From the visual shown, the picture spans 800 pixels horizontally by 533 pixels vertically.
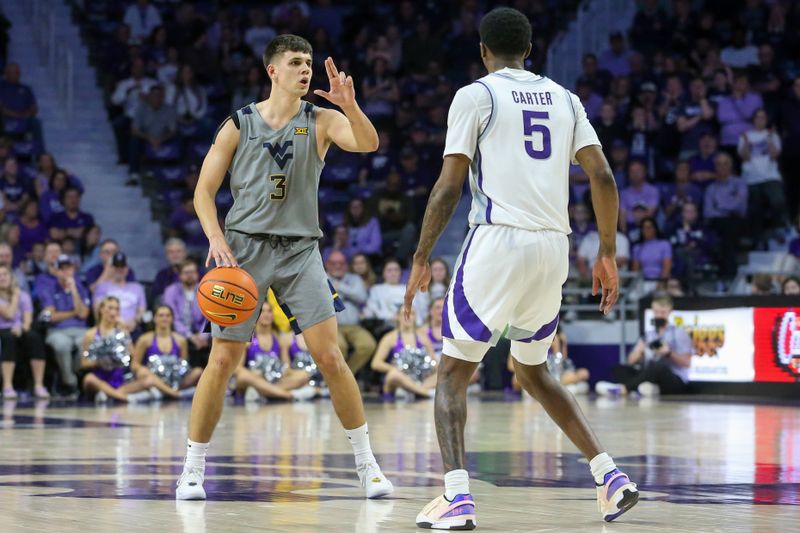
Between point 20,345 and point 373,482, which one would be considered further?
point 20,345

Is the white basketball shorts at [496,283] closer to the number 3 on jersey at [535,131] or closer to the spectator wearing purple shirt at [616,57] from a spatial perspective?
the number 3 on jersey at [535,131]

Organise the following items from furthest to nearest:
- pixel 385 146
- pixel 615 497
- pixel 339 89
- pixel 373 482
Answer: pixel 385 146, pixel 373 482, pixel 339 89, pixel 615 497

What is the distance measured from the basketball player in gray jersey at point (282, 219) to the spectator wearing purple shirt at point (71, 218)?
1170cm

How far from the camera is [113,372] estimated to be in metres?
15.3

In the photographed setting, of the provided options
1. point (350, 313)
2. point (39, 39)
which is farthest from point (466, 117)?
point (39, 39)

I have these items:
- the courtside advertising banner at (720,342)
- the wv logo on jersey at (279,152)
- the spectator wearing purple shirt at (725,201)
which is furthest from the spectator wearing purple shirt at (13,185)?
the wv logo on jersey at (279,152)

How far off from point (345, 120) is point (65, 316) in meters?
10.3

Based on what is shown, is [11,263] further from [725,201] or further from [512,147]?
[512,147]

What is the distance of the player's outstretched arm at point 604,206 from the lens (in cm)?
566

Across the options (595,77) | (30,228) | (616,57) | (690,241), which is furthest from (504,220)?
(616,57)

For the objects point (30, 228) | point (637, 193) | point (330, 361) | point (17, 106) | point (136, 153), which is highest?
point (17, 106)

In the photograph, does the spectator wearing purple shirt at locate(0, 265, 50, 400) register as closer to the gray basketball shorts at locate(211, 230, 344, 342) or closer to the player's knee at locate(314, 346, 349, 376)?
the gray basketball shorts at locate(211, 230, 344, 342)

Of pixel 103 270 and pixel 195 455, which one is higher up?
pixel 103 270

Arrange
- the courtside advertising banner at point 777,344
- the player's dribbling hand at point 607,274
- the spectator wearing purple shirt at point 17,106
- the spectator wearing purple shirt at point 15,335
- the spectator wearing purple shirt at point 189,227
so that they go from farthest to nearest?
the spectator wearing purple shirt at point 17,106
the spectator wearing purple shirt at point 189,227
the spectator wearing purple shirt at point 15,335
the courtside advertising banner at point 777,344
the player's dribbling hand at point 607,274
